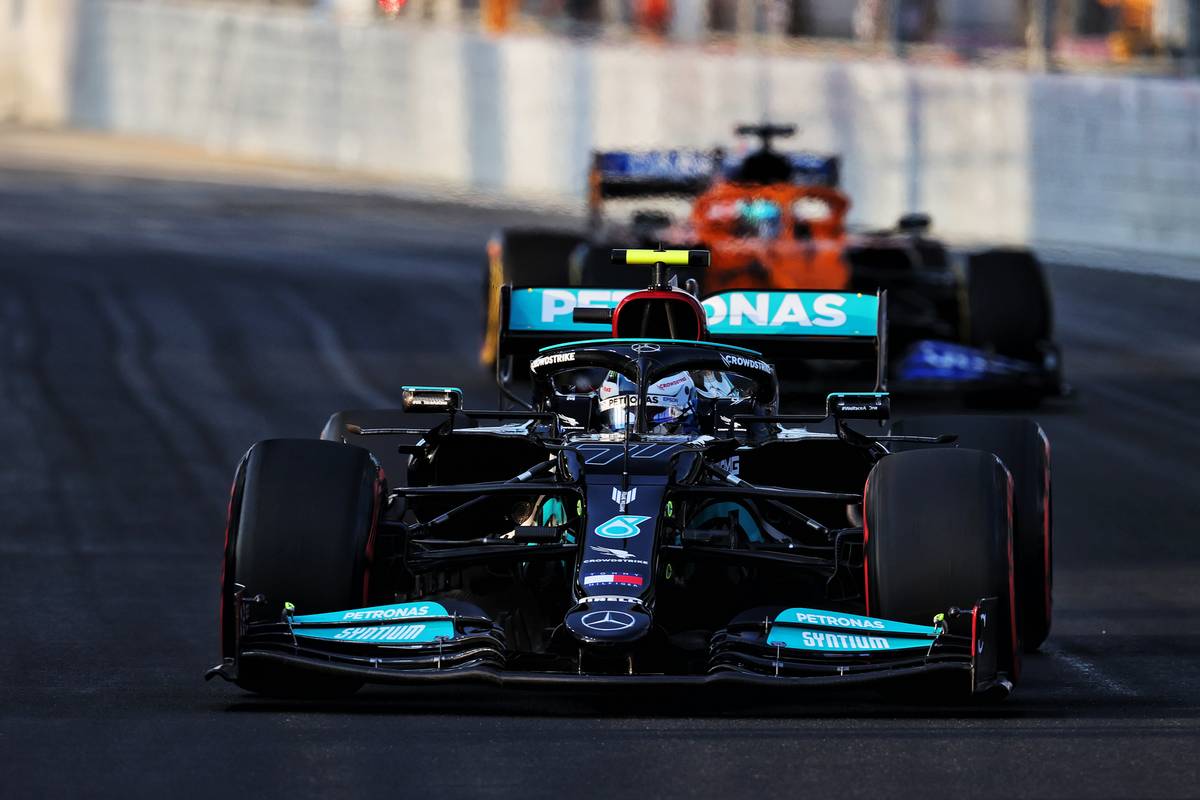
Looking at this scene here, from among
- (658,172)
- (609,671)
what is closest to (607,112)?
(658,172)

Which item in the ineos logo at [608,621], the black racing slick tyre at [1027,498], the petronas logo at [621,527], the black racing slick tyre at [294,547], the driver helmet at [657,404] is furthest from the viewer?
the driver helmet at [657,404]

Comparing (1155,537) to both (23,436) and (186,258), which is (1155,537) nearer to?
(23,436)

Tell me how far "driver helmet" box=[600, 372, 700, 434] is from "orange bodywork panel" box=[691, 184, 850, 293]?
829 centimetres

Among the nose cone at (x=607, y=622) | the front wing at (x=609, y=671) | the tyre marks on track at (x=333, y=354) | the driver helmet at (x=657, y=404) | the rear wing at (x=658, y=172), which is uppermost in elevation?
the rear wing at (x=658, y=172)

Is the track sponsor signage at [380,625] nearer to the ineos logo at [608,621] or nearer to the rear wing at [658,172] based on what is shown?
the ineos logo at [608,621]

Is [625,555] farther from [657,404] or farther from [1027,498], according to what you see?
[1027,498]

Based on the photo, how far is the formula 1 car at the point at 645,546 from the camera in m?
8.54

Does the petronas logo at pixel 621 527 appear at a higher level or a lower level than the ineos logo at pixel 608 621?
higher

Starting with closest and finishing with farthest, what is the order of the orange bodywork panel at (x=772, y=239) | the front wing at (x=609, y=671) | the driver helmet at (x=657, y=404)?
the front wing at (x=609, y=671)
the driver helmet at (x=657, y=404)
the orange bodywork panel at (x=772, y=239)

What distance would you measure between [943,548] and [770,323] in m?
3.82

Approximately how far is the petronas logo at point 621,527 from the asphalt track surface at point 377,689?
597 millimetres

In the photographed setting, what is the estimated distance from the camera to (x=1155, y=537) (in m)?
13.2

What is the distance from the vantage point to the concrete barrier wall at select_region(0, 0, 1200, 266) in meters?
24.6

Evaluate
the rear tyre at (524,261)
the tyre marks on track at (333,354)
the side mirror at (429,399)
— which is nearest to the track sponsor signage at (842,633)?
the side mirror at (429,399)
